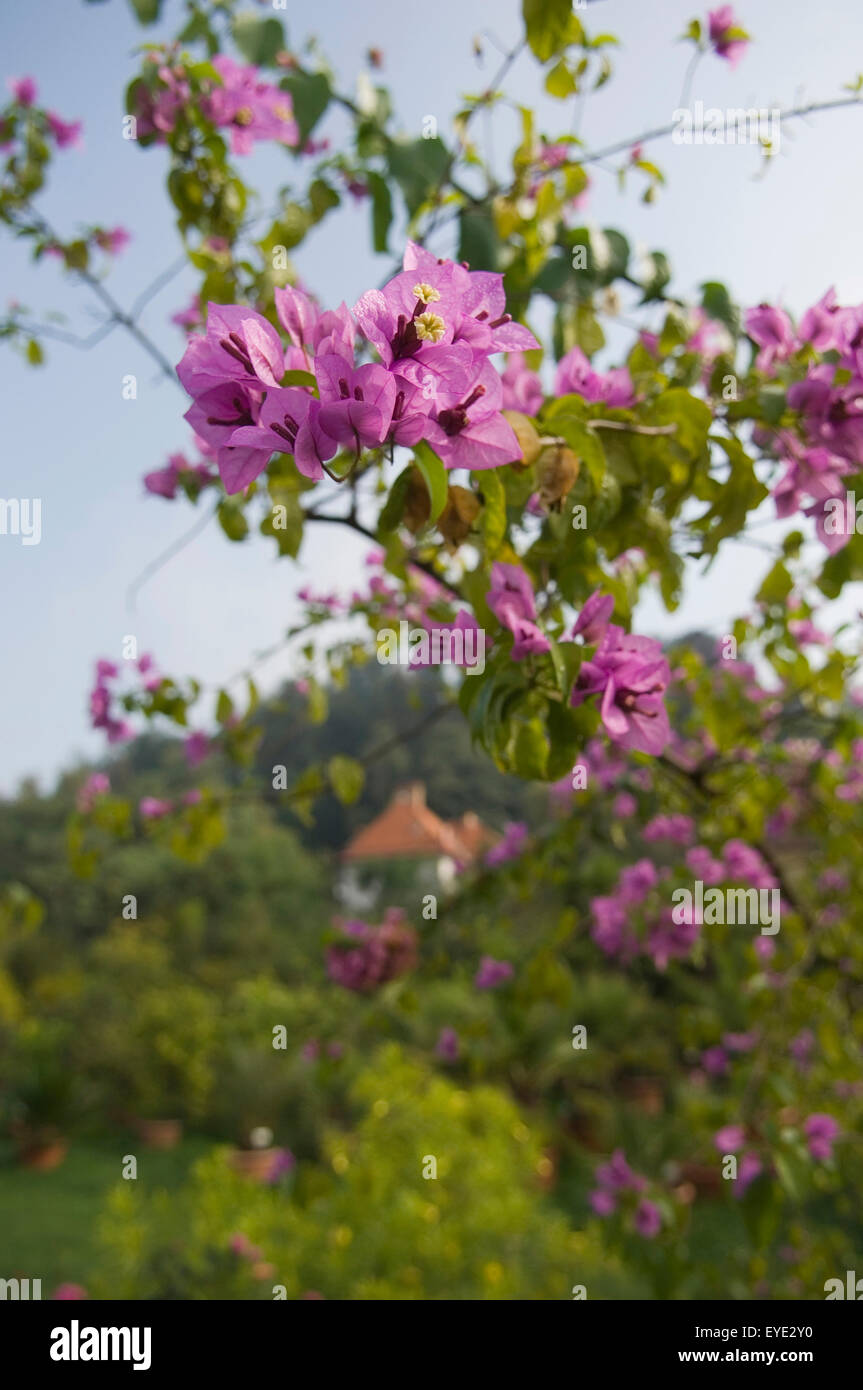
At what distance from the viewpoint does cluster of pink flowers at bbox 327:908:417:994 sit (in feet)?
6.92

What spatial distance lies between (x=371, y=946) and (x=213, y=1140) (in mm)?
5810

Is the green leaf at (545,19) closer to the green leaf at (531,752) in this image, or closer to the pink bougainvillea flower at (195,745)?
the green leaf at (531,752)

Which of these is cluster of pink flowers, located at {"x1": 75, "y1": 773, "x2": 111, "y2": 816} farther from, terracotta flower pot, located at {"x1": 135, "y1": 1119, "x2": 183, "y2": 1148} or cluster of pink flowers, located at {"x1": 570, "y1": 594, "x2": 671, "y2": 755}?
terracotta flower pot, located at {"x1": 135, "y1": 1119, "x2": 183, "y2": 1148}

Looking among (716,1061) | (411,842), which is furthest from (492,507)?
(411,842)

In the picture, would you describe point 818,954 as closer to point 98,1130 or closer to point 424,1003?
point 424,1003

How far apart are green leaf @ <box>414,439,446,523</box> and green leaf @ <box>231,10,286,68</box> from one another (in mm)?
852

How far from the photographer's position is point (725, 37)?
53.7 inches

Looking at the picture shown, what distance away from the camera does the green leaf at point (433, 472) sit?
0.50m

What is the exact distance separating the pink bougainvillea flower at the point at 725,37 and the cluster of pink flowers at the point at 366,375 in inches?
46.1

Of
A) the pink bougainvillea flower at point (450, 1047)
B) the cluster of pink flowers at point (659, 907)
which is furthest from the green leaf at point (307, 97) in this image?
the pink bougainvillea flower at point (450, 1047)

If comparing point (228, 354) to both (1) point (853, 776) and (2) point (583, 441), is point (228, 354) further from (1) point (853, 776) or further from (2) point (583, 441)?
(1) point (853, 776)

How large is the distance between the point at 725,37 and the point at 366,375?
1.27m
